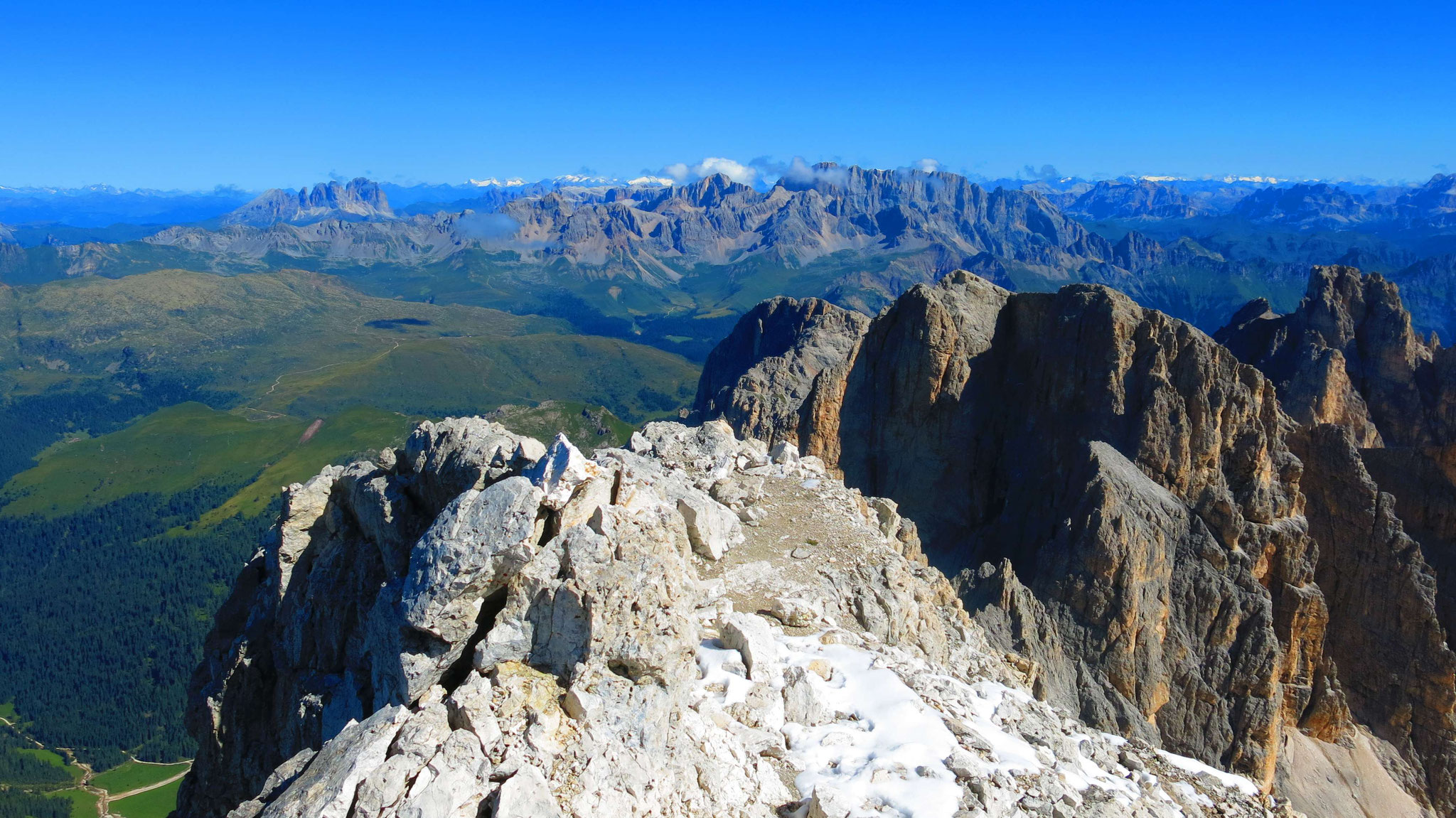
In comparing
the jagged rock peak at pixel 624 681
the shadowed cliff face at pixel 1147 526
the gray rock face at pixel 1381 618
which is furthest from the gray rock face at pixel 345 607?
the gray rock face at pixel 1381 618

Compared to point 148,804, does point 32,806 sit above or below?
below

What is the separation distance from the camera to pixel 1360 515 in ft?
190

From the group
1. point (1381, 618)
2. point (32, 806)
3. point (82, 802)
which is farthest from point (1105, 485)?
point (32, 806)

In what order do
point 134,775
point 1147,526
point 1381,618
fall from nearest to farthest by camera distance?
point 1147,526 → point 1381,618 → point 134,775

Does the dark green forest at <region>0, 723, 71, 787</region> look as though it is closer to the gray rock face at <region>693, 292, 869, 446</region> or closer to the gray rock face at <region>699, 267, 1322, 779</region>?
the gray rock face at <region>693, 292, 869, 446</region>

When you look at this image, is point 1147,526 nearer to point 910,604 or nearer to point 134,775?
point 910,604

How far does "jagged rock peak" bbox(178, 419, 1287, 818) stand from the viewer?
1481 cm

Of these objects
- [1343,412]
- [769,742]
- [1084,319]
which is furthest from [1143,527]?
[1343,412]

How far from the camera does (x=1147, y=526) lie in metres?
49.8

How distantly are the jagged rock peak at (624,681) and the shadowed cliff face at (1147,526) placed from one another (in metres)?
20.5

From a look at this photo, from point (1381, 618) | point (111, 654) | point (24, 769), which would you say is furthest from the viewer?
point (111, 654)

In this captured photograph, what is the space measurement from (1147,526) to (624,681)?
142 ft

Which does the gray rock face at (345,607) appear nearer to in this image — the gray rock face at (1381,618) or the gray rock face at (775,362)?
the gray rock face at (775,362)

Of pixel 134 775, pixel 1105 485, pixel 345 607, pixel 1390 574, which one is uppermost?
pixel 345 607
